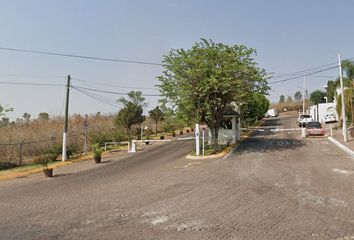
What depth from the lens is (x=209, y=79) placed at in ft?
76.0

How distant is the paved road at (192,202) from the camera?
8.71 metres

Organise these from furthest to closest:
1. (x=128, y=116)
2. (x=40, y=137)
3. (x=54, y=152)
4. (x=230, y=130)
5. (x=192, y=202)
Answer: (x=128, y=116) < (x=40, y=137) < (x=230, y=130) < (x=54, y=152) < (x=192, y=202)

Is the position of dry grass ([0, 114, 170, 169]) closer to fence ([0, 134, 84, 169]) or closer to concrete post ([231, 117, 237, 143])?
fence ([0, 134, 84, 169])

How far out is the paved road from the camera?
871cm

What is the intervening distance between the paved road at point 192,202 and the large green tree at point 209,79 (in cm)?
525

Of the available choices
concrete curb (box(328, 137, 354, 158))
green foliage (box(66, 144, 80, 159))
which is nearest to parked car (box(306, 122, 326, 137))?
concrete curb (box(328, 137, 354, 158))

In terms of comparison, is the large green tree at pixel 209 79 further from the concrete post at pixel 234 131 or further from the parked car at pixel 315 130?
the parked car at pixel 315 130

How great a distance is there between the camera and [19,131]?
3284cm

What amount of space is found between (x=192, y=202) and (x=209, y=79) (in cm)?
1281

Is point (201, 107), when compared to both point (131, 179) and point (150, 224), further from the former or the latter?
point (150, 224)

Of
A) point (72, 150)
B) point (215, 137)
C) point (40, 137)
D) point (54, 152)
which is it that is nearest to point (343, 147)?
point (215, 137)

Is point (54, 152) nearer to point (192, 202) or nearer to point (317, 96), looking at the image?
point (192, 202)

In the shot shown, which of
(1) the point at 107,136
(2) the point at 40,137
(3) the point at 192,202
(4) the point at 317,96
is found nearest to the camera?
(3) the point at 192,202

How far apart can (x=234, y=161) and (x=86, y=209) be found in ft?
36.3
